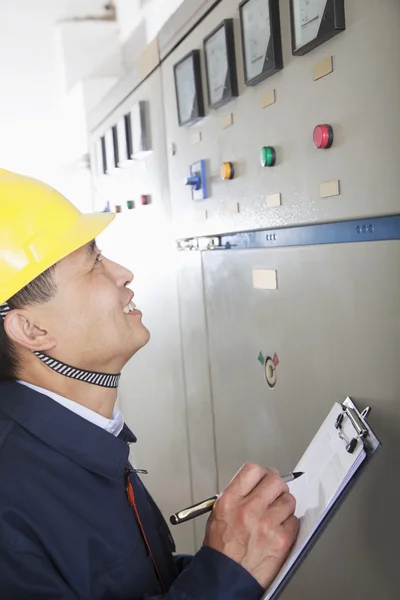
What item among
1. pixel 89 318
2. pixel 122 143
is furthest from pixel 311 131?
pixel 122 143

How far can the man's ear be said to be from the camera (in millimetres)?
A: 1012

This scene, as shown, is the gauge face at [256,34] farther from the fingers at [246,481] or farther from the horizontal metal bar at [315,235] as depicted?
the fingers at [246,481]

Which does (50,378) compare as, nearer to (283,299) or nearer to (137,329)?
(137,329)

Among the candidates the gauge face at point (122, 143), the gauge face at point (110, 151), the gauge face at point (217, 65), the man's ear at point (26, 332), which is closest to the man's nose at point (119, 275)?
the man's ear at point (26, 332)

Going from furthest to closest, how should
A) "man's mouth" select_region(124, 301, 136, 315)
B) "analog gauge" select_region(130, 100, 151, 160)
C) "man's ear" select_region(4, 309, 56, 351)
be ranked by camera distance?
1. "analog gauge" select_region(130, 100, 151, 160)
2. "man's mouth" select_region(124, 301, 136, 315)
3. "man's ear" select_region(4, 309, 56, 351)

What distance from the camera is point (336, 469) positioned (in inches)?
33.9

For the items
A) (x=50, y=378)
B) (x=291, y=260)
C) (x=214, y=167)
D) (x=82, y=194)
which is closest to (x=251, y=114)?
(x=214, y=167)

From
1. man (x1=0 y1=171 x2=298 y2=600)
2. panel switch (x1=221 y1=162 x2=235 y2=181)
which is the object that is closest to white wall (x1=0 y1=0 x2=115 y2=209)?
panel switch (x1=221 y1=162 x2=235 y2=181)

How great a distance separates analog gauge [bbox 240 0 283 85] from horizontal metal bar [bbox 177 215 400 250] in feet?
1.13

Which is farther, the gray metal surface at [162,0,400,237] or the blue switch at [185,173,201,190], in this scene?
the blue switch at [185,173,201,190]

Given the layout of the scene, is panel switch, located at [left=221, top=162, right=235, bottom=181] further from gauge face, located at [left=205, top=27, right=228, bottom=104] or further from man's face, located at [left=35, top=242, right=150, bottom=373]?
man's face, located at [left=35, top=242, right=150, bottom=373]

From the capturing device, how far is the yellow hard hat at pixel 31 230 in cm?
98

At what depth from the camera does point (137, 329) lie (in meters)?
1.09

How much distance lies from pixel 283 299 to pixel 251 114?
45 cm
